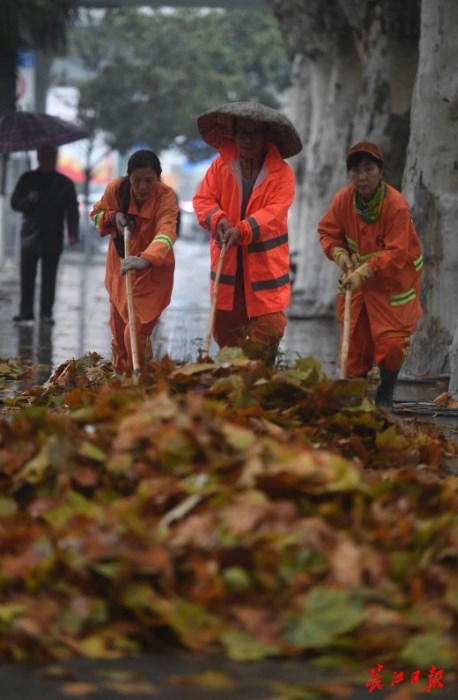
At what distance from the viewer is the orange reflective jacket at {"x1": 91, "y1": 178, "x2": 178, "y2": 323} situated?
28.4ft

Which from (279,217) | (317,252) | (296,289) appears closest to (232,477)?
(279,217)

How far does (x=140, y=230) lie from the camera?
8.73 m

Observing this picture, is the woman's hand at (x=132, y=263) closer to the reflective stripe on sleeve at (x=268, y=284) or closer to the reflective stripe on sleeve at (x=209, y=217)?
the reflective stripe on sleeve at (x=209, y=217)

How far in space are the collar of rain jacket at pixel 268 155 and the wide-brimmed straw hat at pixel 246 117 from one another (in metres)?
0.05

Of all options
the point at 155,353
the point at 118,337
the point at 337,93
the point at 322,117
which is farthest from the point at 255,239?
the point at 322,117

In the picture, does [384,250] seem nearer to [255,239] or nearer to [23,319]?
[255,239]

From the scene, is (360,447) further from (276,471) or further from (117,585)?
(117,585)

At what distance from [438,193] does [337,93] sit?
29.3 ft

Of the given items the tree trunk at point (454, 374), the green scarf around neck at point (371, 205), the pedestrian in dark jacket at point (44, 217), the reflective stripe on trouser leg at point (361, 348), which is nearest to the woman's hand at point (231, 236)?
the green scarf around neck at point (371, 205)

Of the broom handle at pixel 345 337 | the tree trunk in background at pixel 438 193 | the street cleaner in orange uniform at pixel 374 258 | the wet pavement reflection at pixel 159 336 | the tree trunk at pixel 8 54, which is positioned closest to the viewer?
the broom handle at pixel 345 337

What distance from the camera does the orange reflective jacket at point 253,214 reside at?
327 inches

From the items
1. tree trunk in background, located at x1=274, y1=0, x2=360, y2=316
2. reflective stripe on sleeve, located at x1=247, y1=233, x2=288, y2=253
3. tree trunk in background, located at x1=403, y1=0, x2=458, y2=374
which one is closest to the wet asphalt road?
tree trunk in background, located at x1=403, y1=0, x2=458, y2=374

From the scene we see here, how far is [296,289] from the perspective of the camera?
79.0ft

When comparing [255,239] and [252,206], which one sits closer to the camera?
[255,239]
